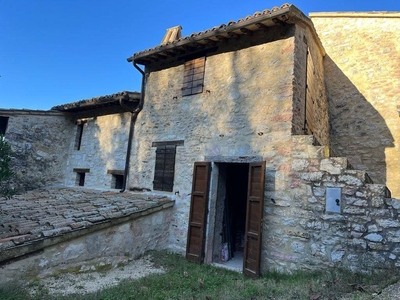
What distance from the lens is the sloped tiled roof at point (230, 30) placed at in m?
5.46

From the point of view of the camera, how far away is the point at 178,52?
740 centimetres

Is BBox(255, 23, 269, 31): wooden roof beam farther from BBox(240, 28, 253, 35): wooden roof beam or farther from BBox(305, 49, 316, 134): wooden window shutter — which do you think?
BBox(305, 49, 316, 134): wooden window shutter

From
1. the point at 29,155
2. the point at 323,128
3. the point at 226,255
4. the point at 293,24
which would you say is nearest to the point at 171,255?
the point at 226,255

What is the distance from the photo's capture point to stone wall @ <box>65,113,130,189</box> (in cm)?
857

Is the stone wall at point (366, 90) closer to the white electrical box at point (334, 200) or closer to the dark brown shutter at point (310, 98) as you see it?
the dark brown shutter at point (310, 98)

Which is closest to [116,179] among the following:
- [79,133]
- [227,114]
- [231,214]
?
[79,133]

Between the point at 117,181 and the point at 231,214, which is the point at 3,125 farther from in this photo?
the point at 231,214

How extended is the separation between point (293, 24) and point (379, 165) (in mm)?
4291

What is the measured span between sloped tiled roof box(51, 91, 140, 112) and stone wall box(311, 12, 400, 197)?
582cm

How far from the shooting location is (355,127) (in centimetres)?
758

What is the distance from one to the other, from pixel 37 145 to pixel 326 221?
9373 mm

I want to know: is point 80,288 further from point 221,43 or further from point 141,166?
point 221,43

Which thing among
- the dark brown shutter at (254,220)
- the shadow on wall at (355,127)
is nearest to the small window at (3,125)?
the dark brown shutter at (254,220)

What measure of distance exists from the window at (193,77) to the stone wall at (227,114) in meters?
0.13
